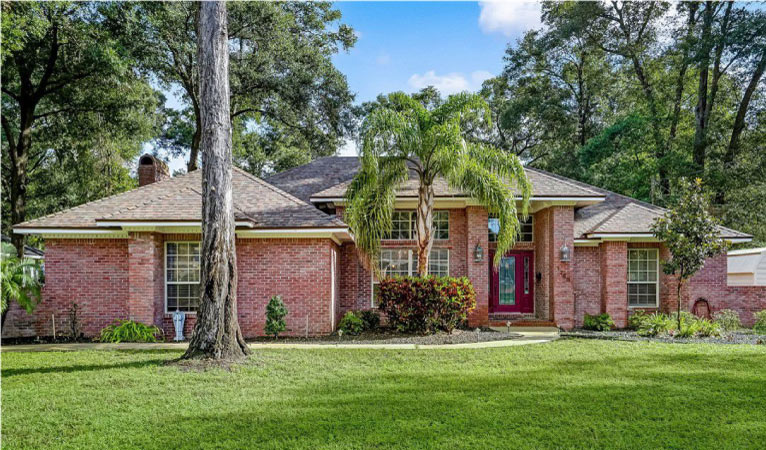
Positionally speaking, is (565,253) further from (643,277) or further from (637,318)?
(643,277)

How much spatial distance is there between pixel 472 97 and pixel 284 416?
920cm

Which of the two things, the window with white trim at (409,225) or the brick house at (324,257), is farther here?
the window with white trim at (409,225)

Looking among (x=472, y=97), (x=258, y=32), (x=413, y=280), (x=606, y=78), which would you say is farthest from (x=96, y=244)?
(x=606, y=78)

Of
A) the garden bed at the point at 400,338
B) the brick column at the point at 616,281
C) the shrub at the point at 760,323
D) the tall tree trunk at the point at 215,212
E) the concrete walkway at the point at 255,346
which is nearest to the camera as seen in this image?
the tall tree trunk at the point at 215,212

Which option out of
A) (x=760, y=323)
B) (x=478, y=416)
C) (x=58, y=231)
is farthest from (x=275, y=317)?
(x=760, y=323)

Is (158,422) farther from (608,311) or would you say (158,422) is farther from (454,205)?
(608,311)

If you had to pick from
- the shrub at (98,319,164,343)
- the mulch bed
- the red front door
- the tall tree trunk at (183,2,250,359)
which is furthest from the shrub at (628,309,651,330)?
the shrub at (98,319,164,343)

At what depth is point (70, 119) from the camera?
821 inches

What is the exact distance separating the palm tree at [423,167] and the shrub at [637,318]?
5204 millimetres

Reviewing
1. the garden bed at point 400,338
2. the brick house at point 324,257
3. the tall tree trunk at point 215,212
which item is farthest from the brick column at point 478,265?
the tall tree trunk at point 215,212

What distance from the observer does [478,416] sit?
5699 mm

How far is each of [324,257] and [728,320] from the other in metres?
11.8

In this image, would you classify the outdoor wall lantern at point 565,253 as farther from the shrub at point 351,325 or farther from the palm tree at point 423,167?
the shrub at point 351,325

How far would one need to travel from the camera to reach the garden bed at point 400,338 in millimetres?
11250
